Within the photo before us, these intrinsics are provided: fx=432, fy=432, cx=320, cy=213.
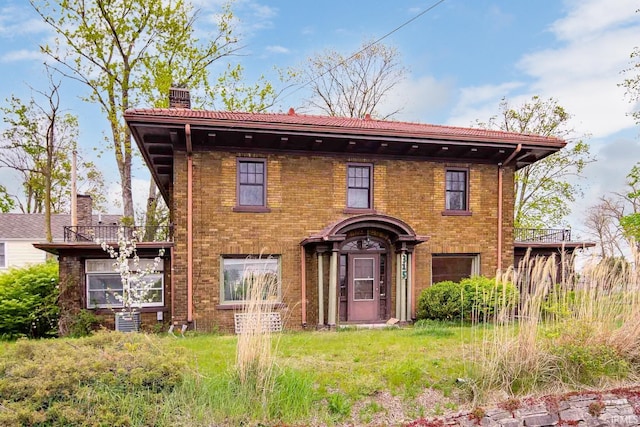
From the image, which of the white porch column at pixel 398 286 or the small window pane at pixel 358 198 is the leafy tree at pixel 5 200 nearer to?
the small window pane at pixel 358 198

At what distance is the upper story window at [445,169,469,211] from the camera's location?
12.9 meters

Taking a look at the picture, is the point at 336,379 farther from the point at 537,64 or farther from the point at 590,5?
the point at 537,64

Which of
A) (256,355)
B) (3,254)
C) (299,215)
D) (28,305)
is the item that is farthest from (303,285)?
(3,254)

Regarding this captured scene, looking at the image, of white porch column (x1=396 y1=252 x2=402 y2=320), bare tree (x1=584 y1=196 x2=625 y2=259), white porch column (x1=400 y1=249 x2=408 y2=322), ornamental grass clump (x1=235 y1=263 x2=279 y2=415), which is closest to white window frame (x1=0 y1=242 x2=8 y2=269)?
white porch column (x1=396 y1=252 x2=402 y2=320)

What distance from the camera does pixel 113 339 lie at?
5977 mm

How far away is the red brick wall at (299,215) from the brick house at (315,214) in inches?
1.1

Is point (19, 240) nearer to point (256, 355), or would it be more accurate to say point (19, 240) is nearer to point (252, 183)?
point (252, 183)

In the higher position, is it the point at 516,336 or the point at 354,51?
the point at 354,51

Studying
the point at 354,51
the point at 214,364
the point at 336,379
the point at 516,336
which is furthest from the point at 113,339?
the point at 354,51

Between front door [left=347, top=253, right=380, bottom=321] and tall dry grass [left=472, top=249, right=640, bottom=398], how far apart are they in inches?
218

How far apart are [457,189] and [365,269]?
3819 mm

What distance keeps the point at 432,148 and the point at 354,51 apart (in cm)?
1472

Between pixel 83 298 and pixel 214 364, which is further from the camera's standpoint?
pixel 83 298

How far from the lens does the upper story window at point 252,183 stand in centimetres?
1151
